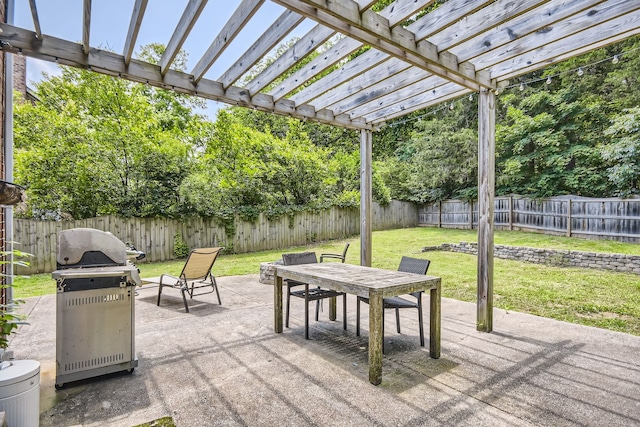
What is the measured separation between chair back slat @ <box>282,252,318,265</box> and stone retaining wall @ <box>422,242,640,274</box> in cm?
647

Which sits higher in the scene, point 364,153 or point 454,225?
point 364,153

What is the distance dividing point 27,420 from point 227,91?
9.85 ft

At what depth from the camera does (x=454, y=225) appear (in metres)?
14.5

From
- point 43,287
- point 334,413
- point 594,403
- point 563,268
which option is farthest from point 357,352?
point 563,268

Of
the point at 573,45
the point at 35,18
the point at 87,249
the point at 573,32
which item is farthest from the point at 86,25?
the point at 573,45

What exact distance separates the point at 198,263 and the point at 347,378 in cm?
273

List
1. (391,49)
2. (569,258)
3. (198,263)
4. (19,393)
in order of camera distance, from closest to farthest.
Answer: (19,393) → (391,49) → (198,263) → (569,258)

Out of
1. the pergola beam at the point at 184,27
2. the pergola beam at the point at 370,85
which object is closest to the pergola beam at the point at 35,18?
the pergola beam at the point at 184,27

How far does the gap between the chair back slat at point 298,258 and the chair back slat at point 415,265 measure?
1115 mm

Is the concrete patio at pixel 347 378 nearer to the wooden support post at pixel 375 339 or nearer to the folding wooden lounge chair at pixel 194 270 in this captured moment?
the wooden support post at pixel 375 339

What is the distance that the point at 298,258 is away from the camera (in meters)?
4.03

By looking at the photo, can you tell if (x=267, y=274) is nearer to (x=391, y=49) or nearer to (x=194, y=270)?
(x=194, y=270)

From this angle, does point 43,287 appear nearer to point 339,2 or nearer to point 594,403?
point 339,2

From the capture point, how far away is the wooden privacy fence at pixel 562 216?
9547 millimetres
